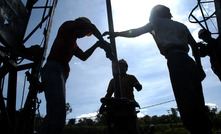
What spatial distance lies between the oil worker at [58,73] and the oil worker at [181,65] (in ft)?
1.63

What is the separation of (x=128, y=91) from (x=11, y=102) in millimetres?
3290

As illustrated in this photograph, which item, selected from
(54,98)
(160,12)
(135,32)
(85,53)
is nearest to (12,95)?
(85,53)

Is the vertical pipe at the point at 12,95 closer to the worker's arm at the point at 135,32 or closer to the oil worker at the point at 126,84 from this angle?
the oil worker at the point at 126,84

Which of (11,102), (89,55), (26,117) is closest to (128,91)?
(89,55)

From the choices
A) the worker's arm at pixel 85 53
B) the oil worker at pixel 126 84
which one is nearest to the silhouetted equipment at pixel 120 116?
the worker's arm at pixel 85 53

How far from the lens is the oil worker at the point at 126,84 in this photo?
12.8 feet

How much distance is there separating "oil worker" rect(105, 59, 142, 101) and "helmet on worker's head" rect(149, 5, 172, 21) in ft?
6.42

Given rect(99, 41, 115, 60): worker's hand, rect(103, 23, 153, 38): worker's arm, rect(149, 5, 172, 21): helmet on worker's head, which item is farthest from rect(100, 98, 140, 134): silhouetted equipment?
rect(149, 5, 172, 21): helmet on worker's head

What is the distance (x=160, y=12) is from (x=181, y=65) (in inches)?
42.1

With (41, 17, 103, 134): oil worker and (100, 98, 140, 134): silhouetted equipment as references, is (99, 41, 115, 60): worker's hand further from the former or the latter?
(100, 98, 140, 134): silhouetted equipment

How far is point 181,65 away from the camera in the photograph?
1750 millimetres

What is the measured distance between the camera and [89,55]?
2.59 meters

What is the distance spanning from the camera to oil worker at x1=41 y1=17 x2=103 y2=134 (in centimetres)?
152

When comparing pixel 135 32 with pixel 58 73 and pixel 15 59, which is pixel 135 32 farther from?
pixel 15 59
